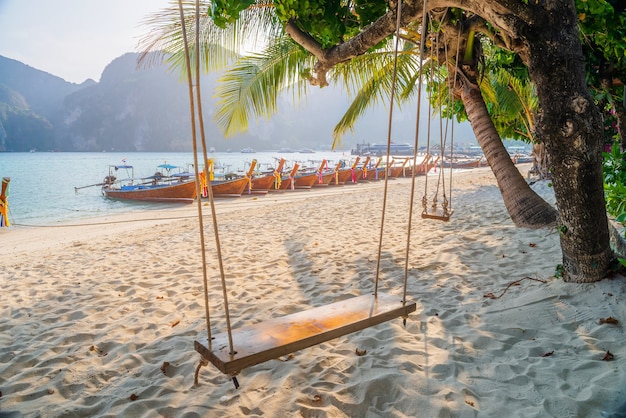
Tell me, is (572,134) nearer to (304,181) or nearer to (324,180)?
(304,181)

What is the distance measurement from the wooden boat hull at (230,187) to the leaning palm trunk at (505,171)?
1305cm

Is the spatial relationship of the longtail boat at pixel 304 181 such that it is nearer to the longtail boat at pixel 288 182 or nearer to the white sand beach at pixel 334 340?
the longtail boat at pixel 288 182

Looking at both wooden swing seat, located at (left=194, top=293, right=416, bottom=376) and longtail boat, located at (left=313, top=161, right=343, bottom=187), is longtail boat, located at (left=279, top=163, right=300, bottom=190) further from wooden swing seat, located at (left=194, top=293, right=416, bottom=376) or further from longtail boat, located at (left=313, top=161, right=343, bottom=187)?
wooden swing seat, located at (left=194, top=293, right=416, bottom=376)

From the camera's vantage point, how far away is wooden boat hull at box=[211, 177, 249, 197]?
56.2 ft

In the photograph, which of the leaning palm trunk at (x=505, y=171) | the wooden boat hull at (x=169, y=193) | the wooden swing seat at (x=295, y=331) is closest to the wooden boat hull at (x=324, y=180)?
the wooden boat hull at (x=169, y=193)

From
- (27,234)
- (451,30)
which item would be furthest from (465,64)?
(27,234)

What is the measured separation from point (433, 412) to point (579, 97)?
1998 mm

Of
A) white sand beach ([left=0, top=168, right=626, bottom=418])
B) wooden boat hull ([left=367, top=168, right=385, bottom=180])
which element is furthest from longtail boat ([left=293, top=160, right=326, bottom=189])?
white sand beach ([left=0, top=168, right=626, bottom=418])

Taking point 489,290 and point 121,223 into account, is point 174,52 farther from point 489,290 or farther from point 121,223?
point 121,223

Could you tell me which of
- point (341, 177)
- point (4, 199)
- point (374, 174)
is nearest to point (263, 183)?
point (341, 177)

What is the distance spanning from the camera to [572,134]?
2.42 m

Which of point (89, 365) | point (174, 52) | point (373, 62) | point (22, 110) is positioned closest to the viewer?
point (89, 365)

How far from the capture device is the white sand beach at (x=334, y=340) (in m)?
1.80

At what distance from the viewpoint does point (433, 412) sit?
1675 millimetres
